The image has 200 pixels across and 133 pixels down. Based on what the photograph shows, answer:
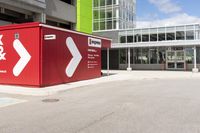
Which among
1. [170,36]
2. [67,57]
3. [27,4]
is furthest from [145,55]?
[67,57]

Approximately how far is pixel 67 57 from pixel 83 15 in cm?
1931

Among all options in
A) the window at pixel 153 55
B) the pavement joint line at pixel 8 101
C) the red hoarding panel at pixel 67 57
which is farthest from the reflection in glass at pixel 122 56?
the pavement joint line at pixel 8 101

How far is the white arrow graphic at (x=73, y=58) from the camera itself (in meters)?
19.3

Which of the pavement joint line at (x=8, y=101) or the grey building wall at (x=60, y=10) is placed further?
the grey building wall at (x=60, y=10)

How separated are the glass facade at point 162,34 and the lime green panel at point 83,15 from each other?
519 centimetres

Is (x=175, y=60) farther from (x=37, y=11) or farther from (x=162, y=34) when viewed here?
(x=37, y=11)

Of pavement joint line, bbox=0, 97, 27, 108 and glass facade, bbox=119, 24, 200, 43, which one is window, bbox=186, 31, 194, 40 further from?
pavement joint line, bbox=0, 97, 27, 108

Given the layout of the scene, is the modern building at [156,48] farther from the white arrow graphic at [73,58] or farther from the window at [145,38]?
the white arrow graphic at [73,58]

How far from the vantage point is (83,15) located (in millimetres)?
37500

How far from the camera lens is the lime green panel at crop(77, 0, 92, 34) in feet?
120

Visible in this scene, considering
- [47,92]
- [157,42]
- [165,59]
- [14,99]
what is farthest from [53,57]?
[165,59]

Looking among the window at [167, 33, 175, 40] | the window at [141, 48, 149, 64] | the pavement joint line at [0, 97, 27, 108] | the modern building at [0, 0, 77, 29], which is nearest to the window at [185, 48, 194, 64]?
the window at [167, 33, 175, 40]

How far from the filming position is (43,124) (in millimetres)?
7777

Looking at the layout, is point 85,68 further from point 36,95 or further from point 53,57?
point 36,95
